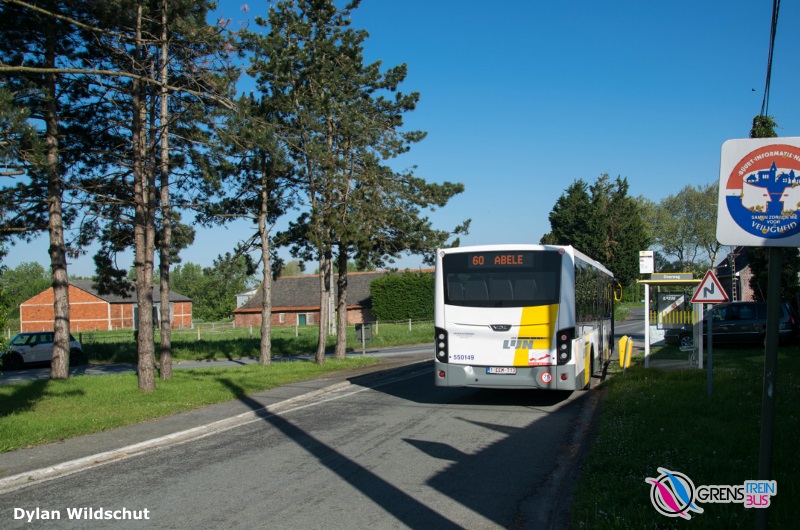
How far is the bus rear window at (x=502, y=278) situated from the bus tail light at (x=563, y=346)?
619 mm

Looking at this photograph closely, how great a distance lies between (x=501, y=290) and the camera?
1298 cm

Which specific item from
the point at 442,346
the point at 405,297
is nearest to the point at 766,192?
the point at 442,346

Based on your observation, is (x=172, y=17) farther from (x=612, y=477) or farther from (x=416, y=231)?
(x=612, y=477)

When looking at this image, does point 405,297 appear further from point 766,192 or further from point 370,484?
Answer: point 766,192

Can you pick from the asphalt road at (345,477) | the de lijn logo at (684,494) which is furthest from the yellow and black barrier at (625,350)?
the de lijn logo at (684,494)

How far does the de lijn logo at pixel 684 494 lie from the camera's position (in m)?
5.64

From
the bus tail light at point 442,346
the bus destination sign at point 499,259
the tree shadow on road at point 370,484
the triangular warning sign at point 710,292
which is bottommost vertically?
the tree shadow on road at point 370,484

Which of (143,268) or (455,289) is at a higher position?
(143,268)

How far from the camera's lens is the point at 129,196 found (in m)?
19.6

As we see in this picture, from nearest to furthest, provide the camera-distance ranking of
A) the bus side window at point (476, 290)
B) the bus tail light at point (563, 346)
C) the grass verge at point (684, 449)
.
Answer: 1. the grass verge at point (684, 449)
2. the bus tail light at point (563, 346)
3. the bus side window at point (476, 290)

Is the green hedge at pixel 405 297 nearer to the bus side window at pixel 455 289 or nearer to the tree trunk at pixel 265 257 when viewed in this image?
the tree trunk at pixel 265 257

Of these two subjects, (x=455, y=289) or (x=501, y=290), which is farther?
(x=455, y=289)

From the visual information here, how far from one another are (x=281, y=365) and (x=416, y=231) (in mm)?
6787

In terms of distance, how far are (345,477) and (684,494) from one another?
3.66m
